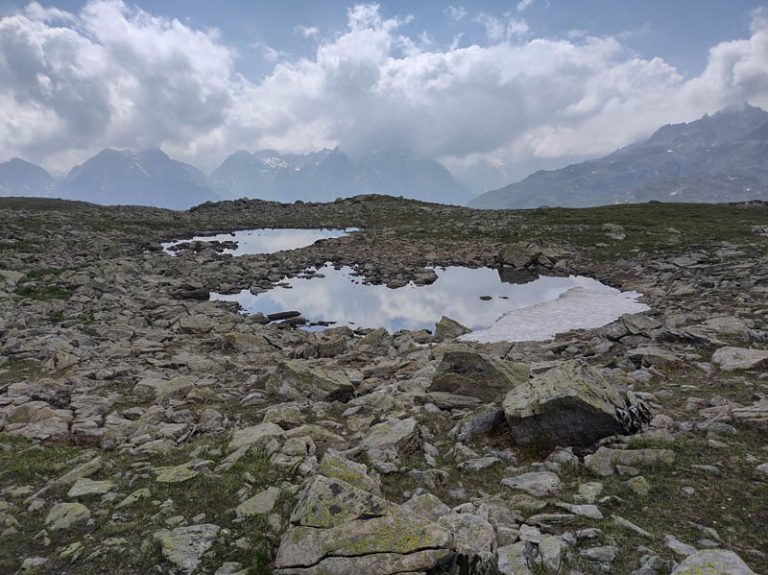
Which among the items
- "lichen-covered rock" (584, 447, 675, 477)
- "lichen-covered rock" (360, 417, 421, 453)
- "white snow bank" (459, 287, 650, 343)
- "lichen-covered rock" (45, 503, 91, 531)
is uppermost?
"lichen-covered rock" (45, 503, 91, 531)

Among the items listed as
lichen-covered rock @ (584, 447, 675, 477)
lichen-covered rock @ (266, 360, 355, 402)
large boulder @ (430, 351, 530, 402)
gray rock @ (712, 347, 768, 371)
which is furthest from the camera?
lichen-covered rock @ (266, 360, 355, 402)

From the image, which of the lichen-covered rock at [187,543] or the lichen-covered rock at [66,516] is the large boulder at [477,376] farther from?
the lichen-covered rock at [66,516]

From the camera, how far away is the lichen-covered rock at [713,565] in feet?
17.8

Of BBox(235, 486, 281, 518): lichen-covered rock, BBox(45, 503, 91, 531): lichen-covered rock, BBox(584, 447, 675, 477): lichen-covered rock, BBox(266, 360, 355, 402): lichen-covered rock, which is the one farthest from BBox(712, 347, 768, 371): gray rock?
BBox(45, 503, 91, 531): lichen-covered rock

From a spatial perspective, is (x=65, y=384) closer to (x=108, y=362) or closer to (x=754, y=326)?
(x=108, y=362)

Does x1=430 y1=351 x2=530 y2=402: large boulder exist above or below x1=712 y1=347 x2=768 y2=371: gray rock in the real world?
above

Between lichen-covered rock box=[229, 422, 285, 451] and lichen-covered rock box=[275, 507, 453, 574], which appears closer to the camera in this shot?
lichen-covered rock box=[275, 507, 453, 574]

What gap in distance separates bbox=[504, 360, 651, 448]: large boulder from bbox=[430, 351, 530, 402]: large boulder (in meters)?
2.79

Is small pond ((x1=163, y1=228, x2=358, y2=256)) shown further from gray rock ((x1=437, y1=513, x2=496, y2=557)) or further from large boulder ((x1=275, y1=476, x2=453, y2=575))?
gray rock ((x1=437, y1=513, x2=496, y2=557))

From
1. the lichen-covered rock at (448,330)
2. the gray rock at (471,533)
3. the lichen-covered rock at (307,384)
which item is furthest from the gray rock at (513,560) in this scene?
the lichen-covered rock at (448,330)

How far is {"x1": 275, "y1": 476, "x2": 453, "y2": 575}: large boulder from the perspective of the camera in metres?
5.98

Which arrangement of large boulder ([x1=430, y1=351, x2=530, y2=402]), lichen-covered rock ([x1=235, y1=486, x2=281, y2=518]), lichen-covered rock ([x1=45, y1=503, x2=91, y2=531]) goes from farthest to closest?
large boulder ([x1=430, y1=351, x2=530, y2=402]) → lichen-covered rock ([x1=235, y1=486, x2=281, y2=518]) → lichen-covered rock ([x1=45, y1=503, x2=91, y2=531])

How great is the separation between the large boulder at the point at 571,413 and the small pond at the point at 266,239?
49.9 meters

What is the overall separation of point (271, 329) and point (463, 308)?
1615 centimetres
